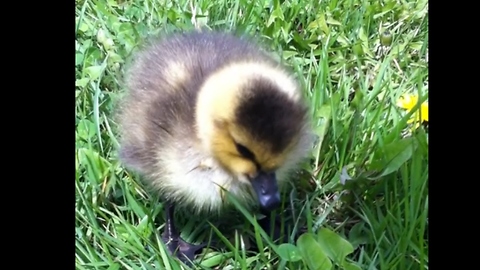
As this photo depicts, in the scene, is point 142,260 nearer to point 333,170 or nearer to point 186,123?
point 186,123

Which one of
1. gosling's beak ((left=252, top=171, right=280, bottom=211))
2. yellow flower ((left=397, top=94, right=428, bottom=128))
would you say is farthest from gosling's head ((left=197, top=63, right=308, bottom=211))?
yellow flower ((left=397, top=94, right=428, bottom=128))

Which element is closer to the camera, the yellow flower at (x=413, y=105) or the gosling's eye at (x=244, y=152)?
the gosling's eye at (x=244, y=152)

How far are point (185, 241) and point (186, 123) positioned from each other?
296mm

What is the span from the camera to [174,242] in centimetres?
154

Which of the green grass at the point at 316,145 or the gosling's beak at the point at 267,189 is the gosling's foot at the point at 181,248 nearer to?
the green grass at the point at 316,145

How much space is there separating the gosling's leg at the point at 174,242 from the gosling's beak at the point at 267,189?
0.90 ft

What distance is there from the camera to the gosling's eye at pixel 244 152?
1.27 meters

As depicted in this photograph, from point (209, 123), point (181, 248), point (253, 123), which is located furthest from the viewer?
point (181, 248)

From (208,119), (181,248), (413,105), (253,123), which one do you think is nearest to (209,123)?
(208,119)

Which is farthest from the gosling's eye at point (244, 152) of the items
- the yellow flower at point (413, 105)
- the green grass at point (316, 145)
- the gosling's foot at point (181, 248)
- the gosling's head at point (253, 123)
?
the yellow flower at point (413, 105)

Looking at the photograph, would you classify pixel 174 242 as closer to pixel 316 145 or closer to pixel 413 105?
pixel 316 145

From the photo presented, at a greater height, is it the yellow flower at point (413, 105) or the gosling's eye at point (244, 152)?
the gosling's eye at point (244, 152)

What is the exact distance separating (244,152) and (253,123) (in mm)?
81

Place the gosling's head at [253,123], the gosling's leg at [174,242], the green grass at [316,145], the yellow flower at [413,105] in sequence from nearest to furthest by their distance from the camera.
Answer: the gosling's head at [253,123]
the green grass at [316,145]
the gosling's leg at [174,242]
the yellow flower at [413,105]
